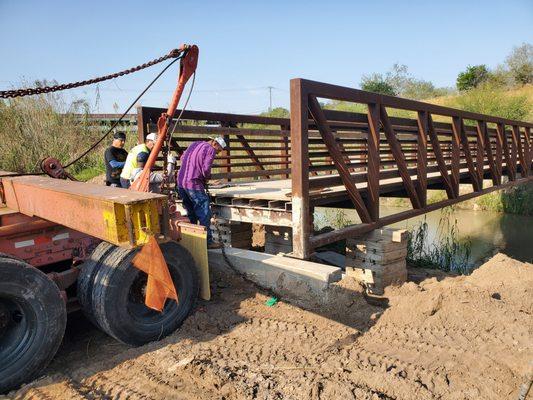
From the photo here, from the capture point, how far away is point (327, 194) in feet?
16.9

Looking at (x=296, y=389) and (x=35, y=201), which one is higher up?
(x=35, y=201)

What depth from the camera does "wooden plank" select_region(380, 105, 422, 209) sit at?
217 inches

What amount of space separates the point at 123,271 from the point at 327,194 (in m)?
2.64

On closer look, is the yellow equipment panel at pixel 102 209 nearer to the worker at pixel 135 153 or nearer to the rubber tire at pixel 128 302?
the rubber tire at pixel 128 302

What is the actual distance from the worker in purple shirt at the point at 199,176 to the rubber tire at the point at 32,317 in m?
2.48

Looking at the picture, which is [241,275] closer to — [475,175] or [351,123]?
[351,123]

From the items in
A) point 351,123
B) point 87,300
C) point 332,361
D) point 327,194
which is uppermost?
point 351,123

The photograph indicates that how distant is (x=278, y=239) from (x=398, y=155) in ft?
8.18

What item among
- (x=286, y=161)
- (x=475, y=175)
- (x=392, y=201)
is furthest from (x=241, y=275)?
(x=392, y=201)

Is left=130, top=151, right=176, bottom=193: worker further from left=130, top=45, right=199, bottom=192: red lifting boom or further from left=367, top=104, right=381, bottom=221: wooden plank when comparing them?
left=367, top=104, right=381, bottom=221: wooden plank

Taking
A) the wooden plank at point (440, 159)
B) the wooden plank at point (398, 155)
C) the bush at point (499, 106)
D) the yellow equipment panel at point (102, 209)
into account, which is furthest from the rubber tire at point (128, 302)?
the bush at point (499, 106)

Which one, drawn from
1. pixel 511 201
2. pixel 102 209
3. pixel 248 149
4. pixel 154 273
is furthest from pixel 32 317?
pixel 511 201

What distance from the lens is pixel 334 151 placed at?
15.5 ft

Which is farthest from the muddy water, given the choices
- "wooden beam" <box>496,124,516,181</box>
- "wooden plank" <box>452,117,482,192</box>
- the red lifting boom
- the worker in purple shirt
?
the red lifting boom
